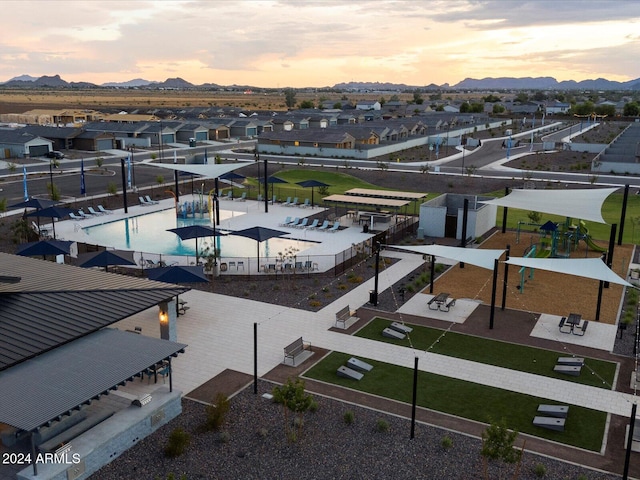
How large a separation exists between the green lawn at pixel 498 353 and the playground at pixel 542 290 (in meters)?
4.38

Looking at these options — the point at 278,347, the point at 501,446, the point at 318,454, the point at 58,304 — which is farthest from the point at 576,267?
the point at 58,304

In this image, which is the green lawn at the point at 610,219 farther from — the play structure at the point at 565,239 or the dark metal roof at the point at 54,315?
the dark metal roof at the point at 54,315

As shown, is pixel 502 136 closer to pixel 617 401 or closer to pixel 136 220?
pixel 136 220

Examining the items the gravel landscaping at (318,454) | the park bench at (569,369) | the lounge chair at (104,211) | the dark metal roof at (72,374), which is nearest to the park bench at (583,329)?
the park bench at (569,369)

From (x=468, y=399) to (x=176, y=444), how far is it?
8.78 meters

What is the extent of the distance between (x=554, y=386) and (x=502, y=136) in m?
95.5

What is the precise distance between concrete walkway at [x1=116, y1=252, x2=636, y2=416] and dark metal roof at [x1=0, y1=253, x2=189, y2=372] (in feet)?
9.41

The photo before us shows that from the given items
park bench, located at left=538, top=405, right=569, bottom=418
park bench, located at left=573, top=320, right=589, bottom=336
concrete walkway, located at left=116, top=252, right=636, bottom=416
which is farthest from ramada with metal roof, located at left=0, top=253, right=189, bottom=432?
park bench, located at left=573, top=320, right=589, bottom=336

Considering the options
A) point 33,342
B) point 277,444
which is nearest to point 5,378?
point 33,342

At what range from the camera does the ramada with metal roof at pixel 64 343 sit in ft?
43.5

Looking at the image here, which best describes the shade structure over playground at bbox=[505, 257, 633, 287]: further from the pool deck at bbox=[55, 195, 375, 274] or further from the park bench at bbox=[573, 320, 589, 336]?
the pool deck at bbox=[55, 195, 375, 274]

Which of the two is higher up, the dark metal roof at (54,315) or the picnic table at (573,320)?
the dark metal roof at (54,315)

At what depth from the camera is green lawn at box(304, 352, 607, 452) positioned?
1597 cm

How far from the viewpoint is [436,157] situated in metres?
80.0
